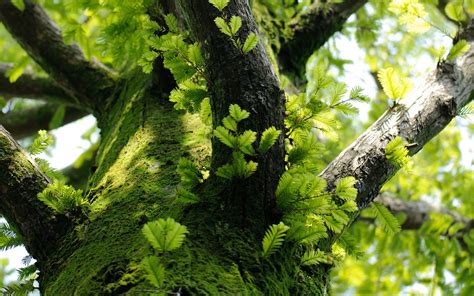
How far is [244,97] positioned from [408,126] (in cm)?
81

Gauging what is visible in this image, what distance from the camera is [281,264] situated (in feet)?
6.14

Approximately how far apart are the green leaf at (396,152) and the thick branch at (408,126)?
0.03m

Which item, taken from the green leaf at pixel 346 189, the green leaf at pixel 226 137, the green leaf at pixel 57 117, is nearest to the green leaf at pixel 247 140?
the green leaf at pixel 226 137

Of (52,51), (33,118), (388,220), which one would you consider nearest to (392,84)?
(388,220)

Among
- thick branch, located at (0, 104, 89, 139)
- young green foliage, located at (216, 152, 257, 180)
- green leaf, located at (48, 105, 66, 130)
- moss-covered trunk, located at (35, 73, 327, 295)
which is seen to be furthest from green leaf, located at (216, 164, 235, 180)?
thick branch, located at (0, 104, 89, 139)

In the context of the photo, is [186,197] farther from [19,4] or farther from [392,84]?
[19,4]

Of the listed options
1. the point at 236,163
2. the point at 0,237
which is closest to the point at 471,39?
the point at 236,163

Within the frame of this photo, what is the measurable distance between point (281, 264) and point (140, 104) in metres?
1.46

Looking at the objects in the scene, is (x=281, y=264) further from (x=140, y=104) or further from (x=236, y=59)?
(x=140, y=104)

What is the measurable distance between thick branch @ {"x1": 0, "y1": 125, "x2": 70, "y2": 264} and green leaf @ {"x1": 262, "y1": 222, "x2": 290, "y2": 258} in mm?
817

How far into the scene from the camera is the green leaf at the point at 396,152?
2.13 metres

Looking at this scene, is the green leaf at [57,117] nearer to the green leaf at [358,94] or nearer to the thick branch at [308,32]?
the thick branch at [308,32]

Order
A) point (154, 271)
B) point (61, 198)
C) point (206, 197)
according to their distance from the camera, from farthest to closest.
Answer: point (61, 198), point (206, 197), point (154, 271)

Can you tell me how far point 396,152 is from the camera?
2.14 metres
